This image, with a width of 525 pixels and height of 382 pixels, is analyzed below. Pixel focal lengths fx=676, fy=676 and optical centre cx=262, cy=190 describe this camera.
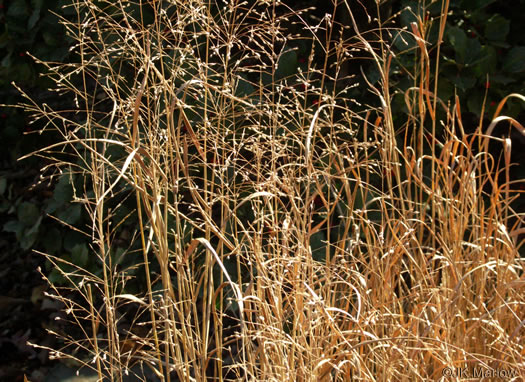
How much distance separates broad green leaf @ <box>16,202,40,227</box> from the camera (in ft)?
8.07

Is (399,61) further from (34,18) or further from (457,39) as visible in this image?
(34,18)

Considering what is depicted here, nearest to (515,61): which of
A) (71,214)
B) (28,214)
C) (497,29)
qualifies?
(497,29)

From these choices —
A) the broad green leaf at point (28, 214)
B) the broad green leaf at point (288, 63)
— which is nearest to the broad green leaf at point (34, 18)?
the broad green leaf at point (28, 214)

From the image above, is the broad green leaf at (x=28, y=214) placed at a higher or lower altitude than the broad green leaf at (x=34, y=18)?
lower

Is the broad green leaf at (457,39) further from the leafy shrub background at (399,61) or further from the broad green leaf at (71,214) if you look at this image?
the broad green leaf at (71,214)

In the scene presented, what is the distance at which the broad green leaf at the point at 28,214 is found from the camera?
8.07 feet

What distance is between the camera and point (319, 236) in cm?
195

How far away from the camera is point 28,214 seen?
8.09 feet

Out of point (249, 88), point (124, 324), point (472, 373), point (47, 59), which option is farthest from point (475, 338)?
point (47, 59)

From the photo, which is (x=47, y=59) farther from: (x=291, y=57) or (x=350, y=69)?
(x=350, y=69)

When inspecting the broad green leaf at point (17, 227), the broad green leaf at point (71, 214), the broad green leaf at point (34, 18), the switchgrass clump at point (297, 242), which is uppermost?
the broad green leaf at point (34, 18)

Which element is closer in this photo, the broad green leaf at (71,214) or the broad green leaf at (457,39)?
the broad green leaf at (457,39)

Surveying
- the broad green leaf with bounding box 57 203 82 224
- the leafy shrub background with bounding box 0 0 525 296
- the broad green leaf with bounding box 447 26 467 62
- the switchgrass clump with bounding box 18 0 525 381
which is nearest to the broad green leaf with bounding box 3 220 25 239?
the leafy shrub background with bounding box 0 0 525 296

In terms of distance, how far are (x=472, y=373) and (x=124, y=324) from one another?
1.59m
